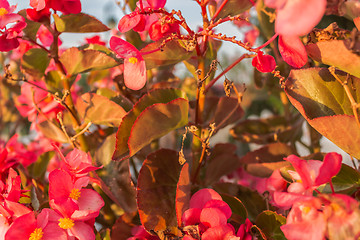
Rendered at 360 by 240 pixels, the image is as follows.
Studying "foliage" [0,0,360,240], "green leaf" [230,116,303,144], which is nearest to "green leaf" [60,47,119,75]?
"foliage" [0,0,360,240]

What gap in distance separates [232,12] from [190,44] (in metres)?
0.09

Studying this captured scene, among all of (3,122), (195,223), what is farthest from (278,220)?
(3,122)

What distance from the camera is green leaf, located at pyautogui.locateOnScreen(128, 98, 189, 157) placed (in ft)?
1.21

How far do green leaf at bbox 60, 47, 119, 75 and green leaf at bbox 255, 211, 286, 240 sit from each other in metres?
0.24

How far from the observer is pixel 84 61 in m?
0.45

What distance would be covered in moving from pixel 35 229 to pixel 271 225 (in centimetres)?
24

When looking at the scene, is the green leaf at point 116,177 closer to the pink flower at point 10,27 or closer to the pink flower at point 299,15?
the pink flower at point 10,27

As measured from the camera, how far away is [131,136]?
0.37 metres

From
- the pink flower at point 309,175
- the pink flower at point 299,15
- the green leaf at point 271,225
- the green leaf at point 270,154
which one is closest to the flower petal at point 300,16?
the pink flower at point 299,15

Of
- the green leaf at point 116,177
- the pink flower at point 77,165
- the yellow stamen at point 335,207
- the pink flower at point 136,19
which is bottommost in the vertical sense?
the green leaf at point 116,177

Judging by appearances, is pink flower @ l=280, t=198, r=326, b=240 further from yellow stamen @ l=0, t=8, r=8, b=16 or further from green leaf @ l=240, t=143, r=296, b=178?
yellow stamen @ l=0, t=8, r=8, b=16

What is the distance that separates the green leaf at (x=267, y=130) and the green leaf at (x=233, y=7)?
28cm

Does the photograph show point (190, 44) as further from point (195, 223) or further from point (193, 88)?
point (193, 88)

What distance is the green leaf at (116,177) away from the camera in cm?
47
